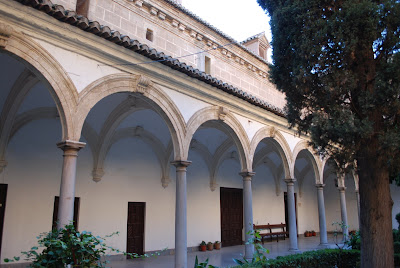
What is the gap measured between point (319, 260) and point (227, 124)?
4.58 m

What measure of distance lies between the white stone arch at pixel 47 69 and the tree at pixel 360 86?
4.58m

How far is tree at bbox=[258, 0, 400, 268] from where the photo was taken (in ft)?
21.2

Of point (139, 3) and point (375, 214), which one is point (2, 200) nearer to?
point (139, 3)

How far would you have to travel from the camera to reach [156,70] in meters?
8.55

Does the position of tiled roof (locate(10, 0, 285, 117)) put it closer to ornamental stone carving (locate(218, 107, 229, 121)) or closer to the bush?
ornamental stone carving (locate(218, 107, 229, 121))

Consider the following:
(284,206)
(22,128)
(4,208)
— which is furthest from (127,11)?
(284,206)

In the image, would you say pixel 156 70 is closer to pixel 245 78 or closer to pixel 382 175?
pixel 382 175

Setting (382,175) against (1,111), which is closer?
(382,175)

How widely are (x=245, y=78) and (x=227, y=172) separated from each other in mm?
4401

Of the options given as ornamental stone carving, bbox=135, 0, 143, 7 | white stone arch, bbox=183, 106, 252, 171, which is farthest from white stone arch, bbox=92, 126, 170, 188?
ornamental stone carving, bbox=135, 0, 143, 7

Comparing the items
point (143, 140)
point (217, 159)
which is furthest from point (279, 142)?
point (143, 140)

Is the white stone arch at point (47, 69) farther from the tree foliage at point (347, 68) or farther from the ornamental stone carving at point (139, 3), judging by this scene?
the ornamental stone carving at point (139, 3)

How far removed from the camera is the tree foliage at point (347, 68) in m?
6.43

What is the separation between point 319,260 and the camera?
8414 mm
